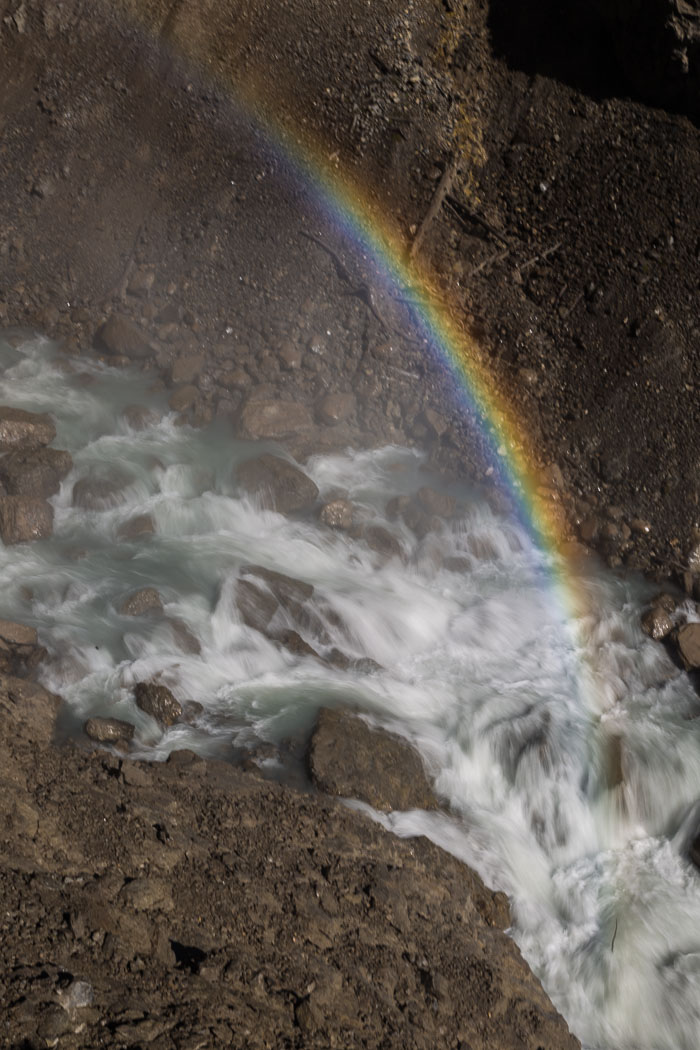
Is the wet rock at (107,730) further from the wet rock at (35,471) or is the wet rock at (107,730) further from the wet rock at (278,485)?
the wet rock at (278,485)

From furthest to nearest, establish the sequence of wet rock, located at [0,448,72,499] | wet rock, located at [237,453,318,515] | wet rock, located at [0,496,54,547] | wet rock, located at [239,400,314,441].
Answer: wet rock, located at [239,400,314,441] → wet rock, located at [237,453,318,515] → wet rock, located at [0,448,72,499] → wet rock, located at [0,496,54,547]

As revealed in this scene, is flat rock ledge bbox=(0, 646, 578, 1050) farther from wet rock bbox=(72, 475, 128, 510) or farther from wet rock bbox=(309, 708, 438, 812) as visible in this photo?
wet rock bbox=(72, 475, 128, 510)

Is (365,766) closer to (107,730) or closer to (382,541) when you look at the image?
(107,730)

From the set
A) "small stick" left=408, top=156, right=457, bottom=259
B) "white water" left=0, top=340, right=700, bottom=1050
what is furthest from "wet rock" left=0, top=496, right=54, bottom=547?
"small stick" left=408, top=156, right=457, bottom=259

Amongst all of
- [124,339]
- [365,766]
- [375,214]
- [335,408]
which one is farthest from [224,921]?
[375,214]

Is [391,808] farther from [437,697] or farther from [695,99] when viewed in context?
[695,99]

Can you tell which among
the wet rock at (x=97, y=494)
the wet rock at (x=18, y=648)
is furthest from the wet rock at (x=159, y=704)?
the wet rock at (x=97, y=494)
